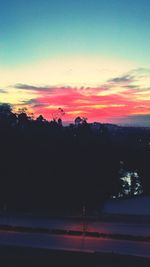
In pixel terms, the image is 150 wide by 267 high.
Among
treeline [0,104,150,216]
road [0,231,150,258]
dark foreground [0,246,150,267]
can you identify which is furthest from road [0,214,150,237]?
dark foreground [0,246,150,267]

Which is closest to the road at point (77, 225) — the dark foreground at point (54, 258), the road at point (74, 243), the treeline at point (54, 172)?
the road at point (74, 243)

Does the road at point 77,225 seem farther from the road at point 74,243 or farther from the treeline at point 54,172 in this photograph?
the treeline at point 54,172

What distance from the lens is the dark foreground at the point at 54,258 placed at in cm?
1755

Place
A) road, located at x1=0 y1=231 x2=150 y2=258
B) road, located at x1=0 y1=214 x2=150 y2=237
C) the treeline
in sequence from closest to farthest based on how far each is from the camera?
road, located at x1=0 y1=231 x2=150 y2=258 < road, located at x1=0 y1=214 x2=150 y2=237 < the treeline

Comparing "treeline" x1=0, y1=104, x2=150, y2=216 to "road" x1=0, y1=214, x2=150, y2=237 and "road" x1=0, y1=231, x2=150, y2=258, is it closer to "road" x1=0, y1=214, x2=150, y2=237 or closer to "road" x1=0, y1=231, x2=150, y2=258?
"road" x1=0, y1=214, x2=150, y2=237

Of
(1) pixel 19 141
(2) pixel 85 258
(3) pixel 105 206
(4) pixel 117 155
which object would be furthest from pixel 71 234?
(4) pixel 117 155

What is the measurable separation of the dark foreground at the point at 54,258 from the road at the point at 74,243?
2.98 m

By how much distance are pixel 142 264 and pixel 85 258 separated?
204cm

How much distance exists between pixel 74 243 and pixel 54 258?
5440mm

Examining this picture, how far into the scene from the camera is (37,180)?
3941 centimetres

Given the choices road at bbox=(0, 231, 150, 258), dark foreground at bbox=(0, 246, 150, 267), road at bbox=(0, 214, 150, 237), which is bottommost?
road at bbox=(0, 214, 150, 237)

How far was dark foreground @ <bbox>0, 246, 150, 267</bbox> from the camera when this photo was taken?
1755 cm

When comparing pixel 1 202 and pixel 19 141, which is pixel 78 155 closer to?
pixel 19 141

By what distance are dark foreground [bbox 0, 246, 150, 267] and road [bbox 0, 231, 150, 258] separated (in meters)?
2.98
